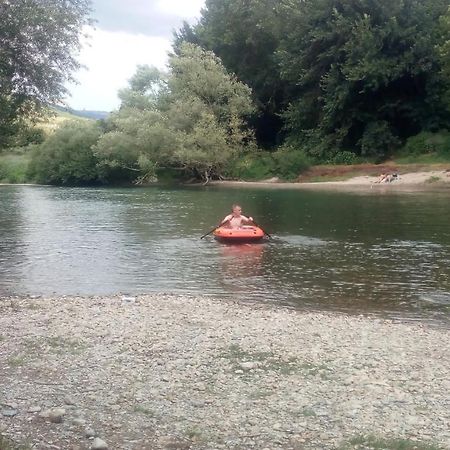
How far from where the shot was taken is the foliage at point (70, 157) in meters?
64.3

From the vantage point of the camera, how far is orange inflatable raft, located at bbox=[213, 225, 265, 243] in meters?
22.2

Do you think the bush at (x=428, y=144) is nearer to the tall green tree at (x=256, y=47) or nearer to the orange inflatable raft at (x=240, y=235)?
the tall green tree at (x=256, y=47)

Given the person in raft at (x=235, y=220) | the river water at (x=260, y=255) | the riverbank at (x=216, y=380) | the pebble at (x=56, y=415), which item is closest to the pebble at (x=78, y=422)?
the riverbank at (x=216, y=380)

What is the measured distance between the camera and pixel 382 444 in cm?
611

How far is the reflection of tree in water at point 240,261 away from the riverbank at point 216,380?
5462 mm

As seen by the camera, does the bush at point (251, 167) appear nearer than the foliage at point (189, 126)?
No

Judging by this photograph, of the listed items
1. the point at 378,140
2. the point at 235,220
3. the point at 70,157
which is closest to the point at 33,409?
the point at 235,220

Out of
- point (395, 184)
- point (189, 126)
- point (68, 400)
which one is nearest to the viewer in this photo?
point (68, 400)

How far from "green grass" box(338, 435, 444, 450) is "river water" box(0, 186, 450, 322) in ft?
20.8

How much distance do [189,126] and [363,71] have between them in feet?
52.9

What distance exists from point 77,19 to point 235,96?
41.6 meters

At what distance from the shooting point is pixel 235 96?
56375 mm

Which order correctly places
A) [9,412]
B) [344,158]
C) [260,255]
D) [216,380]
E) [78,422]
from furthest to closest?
[344,158] < [260,255] < [216,380] < [9,412] < [78,422]

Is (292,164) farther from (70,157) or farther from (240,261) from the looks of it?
(240,261)
